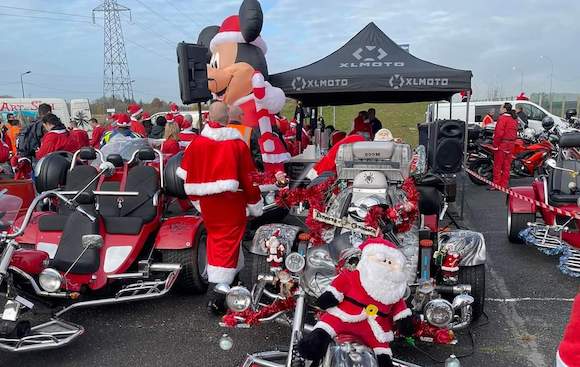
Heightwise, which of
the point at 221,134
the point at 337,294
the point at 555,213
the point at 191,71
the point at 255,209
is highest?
the point at 191,71

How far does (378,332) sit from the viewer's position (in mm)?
2895

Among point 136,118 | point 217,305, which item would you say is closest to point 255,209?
point 217,305

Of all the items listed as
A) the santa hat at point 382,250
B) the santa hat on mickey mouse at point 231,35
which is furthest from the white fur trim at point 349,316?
the santa hat on mickey mouse at point 231,35

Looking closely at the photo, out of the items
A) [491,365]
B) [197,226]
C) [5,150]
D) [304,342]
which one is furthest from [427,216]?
[5,150]

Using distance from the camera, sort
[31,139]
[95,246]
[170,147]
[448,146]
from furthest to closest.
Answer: [31,139] < [448,146] < [170,147] < [95,246]

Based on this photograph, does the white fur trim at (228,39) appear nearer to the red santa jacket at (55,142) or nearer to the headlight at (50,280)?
the red santa jacket at (55,142)

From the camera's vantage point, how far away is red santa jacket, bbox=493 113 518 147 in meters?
10.8

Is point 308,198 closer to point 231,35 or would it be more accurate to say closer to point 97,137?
point 231,35

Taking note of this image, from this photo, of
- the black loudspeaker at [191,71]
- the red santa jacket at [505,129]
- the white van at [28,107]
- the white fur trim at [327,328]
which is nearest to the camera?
the white fur trim at [327,328]

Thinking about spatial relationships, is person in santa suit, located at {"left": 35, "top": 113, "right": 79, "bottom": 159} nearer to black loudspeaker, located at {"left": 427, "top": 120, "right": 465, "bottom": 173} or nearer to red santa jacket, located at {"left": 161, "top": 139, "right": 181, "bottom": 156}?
red santa jacket, located at {"left": 161, "top": 139, "right": 181, "bottom": 156}

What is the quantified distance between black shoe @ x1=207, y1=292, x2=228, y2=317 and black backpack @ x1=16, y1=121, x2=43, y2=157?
6.31 metres

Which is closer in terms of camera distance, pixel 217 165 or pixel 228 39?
pixel 217 165

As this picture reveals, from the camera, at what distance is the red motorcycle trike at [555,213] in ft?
18.5

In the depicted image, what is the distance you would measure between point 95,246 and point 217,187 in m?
1.16
